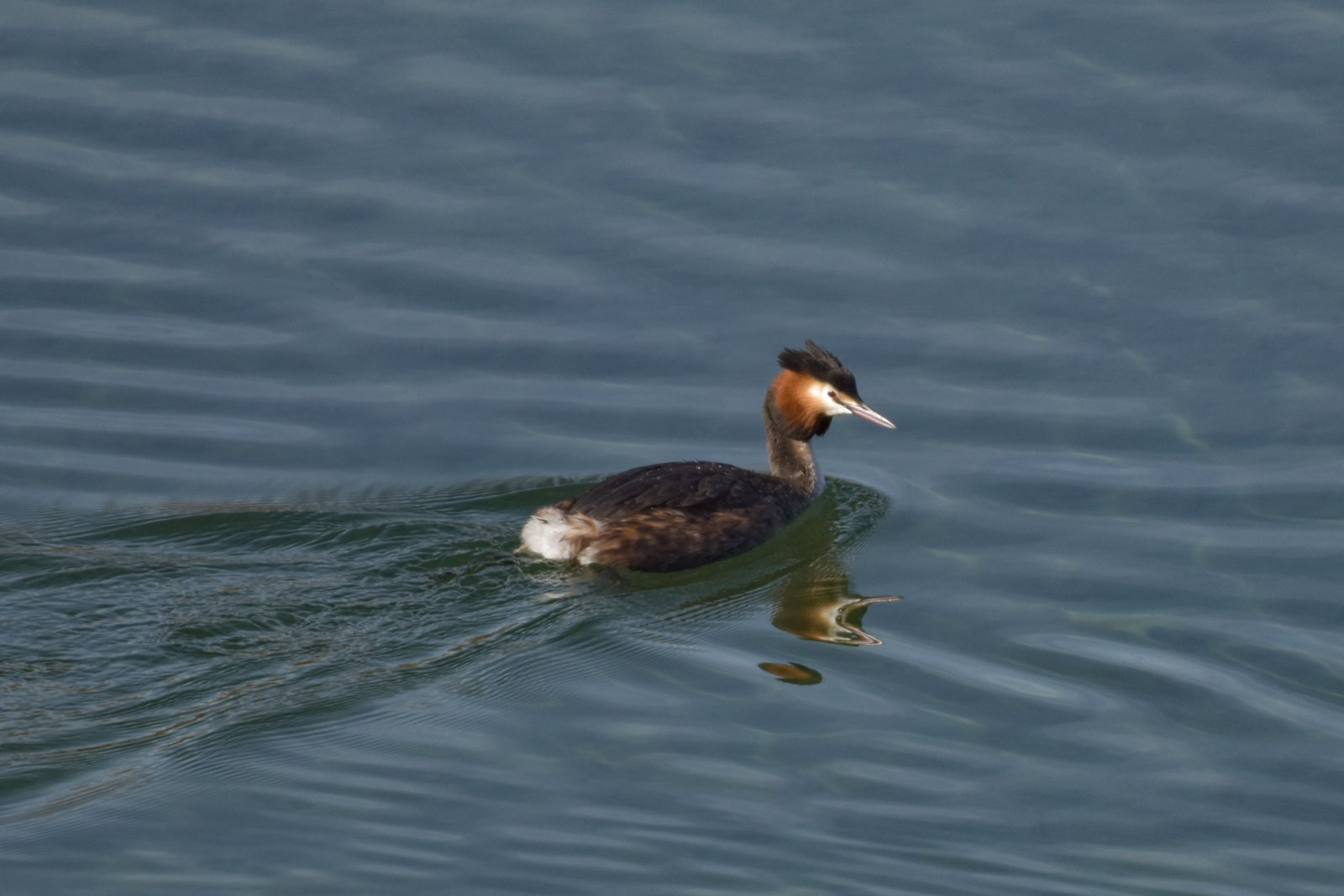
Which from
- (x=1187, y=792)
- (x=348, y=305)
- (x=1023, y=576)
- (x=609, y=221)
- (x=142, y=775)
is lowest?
(x=142, y=775)

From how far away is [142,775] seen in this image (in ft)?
22.5

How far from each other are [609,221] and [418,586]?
A: 404cm

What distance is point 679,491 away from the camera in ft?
30.3

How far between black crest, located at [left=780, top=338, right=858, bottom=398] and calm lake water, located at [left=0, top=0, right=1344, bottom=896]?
23.6 inches

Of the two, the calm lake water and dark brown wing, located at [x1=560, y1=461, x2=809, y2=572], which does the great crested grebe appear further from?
the calm lake water

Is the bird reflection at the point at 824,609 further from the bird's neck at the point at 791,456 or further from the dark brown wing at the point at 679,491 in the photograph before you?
the bird's neck at the point at 791,456

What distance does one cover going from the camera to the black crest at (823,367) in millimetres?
9852

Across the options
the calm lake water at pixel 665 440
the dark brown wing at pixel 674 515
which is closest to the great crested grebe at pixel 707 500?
Answer: the dark brown wing at pixel 674 515

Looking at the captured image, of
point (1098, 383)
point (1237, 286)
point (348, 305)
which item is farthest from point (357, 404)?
point (1237, 286)

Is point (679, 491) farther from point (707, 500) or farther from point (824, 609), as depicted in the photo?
point (824, 609)

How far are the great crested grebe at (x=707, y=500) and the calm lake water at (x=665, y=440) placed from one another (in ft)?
0.49

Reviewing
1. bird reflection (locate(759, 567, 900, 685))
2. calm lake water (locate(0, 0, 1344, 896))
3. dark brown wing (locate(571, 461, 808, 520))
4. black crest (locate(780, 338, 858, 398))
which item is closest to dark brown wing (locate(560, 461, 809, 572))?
dark brown wing (locate(571, 461, 808, 520))

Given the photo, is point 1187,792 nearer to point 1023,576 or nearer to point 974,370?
point 1023,576

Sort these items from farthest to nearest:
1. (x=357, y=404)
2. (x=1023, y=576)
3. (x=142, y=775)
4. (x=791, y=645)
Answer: (x=357, y=404)
(x=1023, y=576)
(x=791, y=645)
(x=142, y=775)
